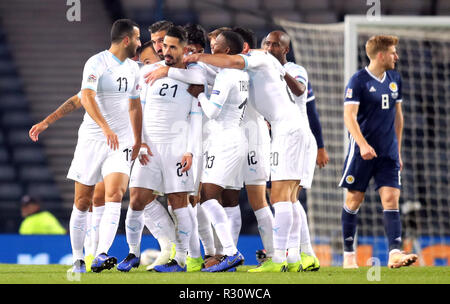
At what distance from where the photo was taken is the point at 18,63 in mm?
15484

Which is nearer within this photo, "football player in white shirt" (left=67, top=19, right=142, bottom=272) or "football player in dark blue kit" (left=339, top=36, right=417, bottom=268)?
"football player in white shirt" (left=67, top=19, right=142, bottom=272)

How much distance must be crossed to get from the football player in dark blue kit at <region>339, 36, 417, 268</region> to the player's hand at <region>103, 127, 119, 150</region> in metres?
1.71

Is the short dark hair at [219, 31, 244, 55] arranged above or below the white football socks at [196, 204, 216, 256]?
above

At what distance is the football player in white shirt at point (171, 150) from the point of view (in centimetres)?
618

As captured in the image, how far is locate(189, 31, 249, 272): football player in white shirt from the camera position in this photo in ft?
20.0

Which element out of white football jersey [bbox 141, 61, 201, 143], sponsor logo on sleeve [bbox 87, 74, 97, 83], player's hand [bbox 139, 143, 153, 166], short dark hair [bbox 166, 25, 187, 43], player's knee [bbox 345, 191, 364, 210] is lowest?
player's knee [bbox 345, 191, 364, 210]

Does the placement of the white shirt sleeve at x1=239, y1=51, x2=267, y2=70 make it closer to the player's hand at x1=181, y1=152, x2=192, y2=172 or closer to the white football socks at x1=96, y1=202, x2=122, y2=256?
the player's hand at x1=181, y1=152, x2=192, y2=172

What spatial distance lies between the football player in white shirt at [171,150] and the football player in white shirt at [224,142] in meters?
0.14

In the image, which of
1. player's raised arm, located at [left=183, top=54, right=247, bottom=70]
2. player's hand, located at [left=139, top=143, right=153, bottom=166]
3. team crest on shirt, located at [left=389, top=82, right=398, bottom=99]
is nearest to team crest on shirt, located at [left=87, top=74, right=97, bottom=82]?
player's hand, located at [left=139, top=143, right=153, bottom=166]

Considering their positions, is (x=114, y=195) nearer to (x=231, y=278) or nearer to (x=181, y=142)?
(x=181, y=142)

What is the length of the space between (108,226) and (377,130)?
2076mm

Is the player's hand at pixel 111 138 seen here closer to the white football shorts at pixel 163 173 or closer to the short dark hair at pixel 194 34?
Result: the white football shorts at pixel 163 173

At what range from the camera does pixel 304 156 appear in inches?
250
